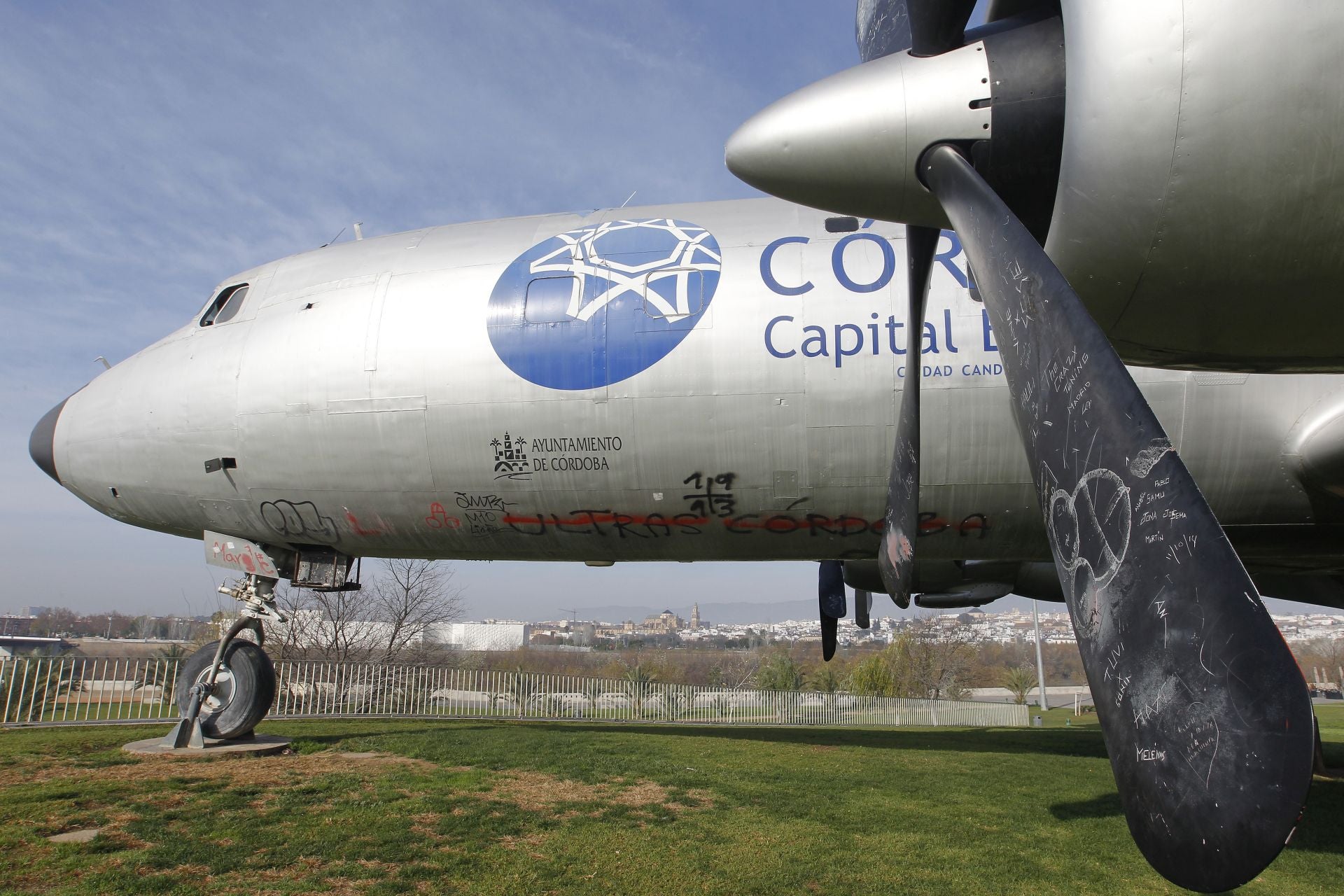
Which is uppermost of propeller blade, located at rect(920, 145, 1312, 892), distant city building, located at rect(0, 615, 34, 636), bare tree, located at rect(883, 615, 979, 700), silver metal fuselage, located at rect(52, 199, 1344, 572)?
silver metal fuselage, located at rect(52, 199, 1344, 572)

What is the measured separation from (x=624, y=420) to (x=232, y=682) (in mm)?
5823

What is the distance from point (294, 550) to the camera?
31.5 ft

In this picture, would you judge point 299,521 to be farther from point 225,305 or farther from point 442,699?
point 442,699

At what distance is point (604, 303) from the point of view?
775 cm

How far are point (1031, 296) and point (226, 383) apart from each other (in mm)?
8547

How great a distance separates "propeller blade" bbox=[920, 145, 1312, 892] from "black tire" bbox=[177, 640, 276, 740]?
9.36m

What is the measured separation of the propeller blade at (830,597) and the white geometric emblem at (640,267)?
21.2 feet

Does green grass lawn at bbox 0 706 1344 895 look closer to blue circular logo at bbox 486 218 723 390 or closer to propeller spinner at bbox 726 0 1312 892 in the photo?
propeller spinner at bbox 726 0 1312 892

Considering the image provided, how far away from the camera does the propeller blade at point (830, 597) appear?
1277 centimetres

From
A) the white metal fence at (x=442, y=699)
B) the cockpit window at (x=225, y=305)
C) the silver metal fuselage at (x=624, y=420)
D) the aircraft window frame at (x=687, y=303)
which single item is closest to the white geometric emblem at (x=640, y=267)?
the aircraft window frame at (x=687, y=303)

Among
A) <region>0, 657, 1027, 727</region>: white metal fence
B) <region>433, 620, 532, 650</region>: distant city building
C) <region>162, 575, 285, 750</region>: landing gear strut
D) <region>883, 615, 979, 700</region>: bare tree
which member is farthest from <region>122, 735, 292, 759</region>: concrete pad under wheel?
<region>433, 620, 532, 650</region>: distant city building

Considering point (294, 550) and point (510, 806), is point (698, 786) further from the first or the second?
point (294, 550)

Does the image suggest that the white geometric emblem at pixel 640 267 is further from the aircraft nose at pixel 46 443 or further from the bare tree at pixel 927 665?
the bare tree at pixel 927 665

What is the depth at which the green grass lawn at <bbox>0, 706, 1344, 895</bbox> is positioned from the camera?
4938 millimetres
